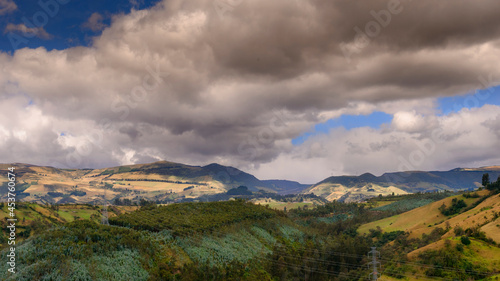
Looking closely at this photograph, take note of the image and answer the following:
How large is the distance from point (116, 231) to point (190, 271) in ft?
83.7

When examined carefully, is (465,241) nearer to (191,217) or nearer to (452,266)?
(452,266)

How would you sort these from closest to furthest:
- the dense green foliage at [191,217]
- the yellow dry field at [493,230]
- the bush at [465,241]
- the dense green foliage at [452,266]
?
the dense green foliage at [452,266] → the bush at [465,241] → the yellow dry field at [493,230] → the dense green foliage at [191,217]

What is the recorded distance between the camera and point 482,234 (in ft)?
335

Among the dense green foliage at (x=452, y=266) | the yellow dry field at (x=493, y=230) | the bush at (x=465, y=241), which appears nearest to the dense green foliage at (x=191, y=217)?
the dense green foliage at (x=452, y=266)

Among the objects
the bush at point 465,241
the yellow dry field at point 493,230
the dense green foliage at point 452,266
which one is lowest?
the dense green foliage at point 452,266

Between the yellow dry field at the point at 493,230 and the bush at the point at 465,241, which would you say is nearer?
the bush at the point at 465,241

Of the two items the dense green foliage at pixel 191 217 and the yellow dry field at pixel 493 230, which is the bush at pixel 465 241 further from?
the dense green foliage at pixel 191 217

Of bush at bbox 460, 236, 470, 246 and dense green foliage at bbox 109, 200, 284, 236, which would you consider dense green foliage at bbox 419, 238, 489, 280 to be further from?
dense green foliage at bbox 109, 200, 284, 236

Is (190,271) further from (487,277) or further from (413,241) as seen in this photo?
(413,241)

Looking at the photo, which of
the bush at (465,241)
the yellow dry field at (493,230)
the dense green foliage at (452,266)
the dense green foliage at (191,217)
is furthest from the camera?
the dense green foliage at (191,217)

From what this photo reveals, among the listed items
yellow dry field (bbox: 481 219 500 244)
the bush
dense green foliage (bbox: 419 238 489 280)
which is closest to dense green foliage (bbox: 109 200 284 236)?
dense green foliage (bbox: 419 238 489 280)

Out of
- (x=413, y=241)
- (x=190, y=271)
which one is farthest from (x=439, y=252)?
(x=190, y=271)

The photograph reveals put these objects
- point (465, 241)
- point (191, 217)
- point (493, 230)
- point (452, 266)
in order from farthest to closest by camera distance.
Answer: point (191, 217)
point (493, 230)
point (465, 241)
point (452, 266)

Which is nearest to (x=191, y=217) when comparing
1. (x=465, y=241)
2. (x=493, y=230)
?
(x=465, y=241)
